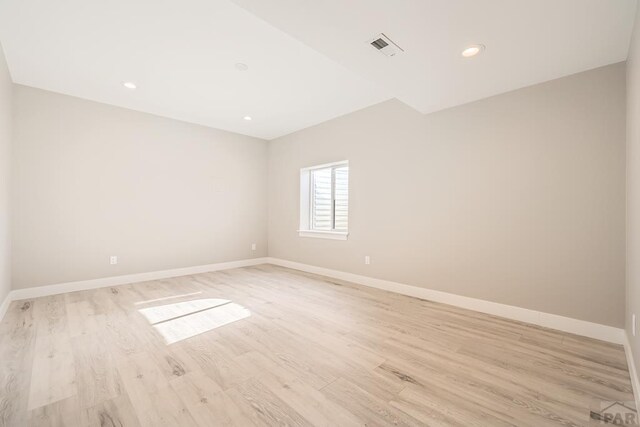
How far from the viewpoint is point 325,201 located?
5043mm

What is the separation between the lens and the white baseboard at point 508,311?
7.64 feet

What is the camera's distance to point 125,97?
3.72m

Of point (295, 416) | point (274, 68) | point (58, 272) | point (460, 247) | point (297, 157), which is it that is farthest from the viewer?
point (297, 157)

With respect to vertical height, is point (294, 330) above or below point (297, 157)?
below

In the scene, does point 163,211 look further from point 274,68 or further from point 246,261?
point 274,68

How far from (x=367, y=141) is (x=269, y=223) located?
112 inches

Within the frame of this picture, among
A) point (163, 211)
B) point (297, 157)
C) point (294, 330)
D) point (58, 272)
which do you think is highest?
point (297, 157)

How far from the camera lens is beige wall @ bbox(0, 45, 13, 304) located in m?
2.72

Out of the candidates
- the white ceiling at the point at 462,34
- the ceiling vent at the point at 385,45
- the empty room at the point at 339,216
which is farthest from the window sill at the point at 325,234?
the ceiling vent at the point at 385,45

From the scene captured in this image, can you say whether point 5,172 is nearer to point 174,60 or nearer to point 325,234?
point 174,60

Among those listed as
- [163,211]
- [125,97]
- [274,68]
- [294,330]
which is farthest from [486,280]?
[125,97]

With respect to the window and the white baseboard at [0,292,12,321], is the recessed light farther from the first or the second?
the white baseboard at [0,292,12,321]

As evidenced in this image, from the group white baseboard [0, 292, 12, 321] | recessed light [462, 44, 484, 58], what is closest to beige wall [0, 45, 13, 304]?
white baseboard [0, 292, 12, 321]

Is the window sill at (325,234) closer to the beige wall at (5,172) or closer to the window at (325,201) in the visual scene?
the window at (325,201)
